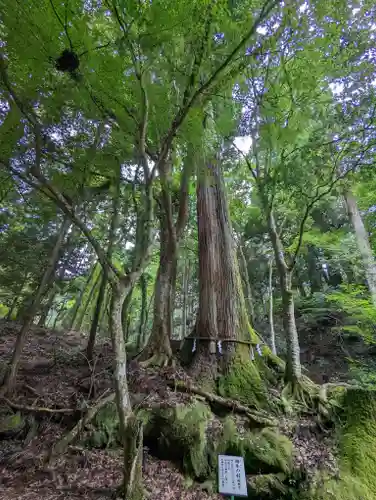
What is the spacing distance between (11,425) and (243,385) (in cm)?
330

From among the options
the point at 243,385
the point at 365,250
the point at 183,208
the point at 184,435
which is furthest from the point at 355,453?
the point at 365,250

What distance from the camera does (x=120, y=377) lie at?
2561 mm

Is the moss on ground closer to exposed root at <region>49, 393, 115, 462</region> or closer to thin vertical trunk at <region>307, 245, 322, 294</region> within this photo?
exposed root at <region>49, 393, 115, 462</region>

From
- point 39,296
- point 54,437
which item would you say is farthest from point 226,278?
point 54,437

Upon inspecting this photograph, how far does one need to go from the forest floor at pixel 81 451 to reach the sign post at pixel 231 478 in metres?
0.45

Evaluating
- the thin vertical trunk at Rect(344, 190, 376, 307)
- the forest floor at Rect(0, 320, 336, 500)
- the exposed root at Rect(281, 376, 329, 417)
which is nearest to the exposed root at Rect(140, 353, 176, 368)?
the forest floor at Rect(0, 320, 336, 500)

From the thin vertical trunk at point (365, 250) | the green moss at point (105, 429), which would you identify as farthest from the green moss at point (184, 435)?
the thin vertical trunk at point (365, 250)

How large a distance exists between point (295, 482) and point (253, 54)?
5.07 metres

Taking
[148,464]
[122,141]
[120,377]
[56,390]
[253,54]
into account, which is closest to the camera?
[120,377]

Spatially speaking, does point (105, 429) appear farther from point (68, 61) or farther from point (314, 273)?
point (314, 273)

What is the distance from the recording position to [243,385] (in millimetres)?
4223

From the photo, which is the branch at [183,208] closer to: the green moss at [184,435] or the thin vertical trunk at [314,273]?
the green moss at [184,435]

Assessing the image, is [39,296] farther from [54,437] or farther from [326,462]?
[326,462]

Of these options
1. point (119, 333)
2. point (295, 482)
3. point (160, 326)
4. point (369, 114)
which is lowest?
point (295, 482)
